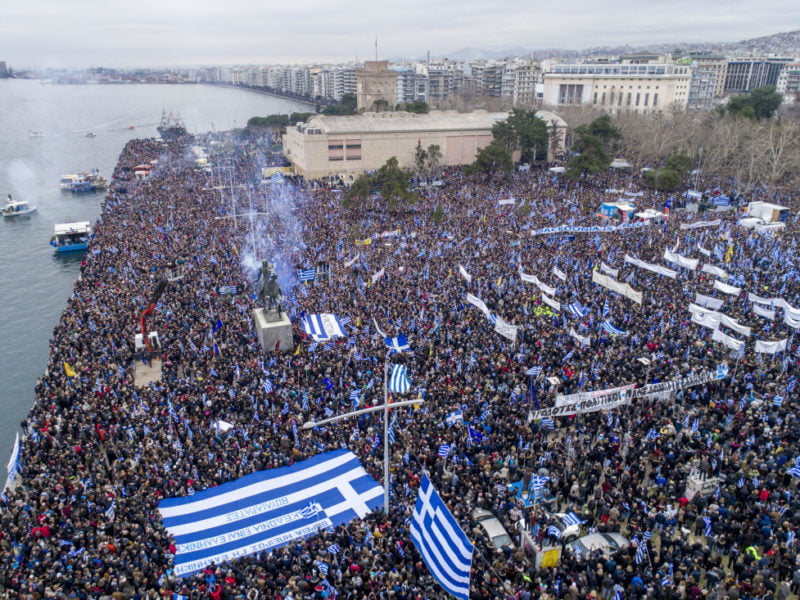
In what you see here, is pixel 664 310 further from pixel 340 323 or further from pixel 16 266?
pixel 16 266

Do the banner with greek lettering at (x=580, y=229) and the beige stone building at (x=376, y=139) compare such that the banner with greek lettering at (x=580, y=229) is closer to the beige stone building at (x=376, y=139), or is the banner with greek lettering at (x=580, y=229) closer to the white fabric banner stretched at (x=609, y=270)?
the white fabric banner stretched at (x=609, y=270)

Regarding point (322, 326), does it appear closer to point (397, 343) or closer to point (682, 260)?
point (397, 343)

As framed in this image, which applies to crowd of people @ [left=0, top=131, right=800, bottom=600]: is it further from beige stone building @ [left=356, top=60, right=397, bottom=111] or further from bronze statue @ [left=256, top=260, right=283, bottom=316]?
beige stone building @ [left=356, top=60, right=397, bottom=111]

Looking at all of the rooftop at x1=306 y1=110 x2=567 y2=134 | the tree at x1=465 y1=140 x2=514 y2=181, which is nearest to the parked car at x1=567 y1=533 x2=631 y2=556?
the tree at x1=465 y1=140 x2=514 y2=181

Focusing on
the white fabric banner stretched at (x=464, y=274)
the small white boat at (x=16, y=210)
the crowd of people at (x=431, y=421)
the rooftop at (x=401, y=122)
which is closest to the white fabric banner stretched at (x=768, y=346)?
the crowd of people at (x=431, y=421)

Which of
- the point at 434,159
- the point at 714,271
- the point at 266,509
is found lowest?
the point at 266,509

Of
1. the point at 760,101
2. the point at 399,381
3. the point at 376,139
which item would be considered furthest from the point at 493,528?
the point at 760,101
